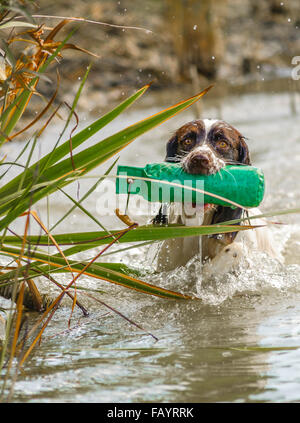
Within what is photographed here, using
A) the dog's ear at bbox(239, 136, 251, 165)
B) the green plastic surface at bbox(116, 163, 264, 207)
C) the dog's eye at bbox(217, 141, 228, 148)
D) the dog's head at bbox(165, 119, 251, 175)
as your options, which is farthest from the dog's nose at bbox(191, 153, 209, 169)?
the dog's ear at bbox(239, 136, 251, 165)

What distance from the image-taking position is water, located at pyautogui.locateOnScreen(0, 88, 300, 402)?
254cm

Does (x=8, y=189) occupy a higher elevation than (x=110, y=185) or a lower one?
lower

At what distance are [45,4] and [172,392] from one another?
11692 mm

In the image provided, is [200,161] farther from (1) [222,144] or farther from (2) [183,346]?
(2) [183,346]

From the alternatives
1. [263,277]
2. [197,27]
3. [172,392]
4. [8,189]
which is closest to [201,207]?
[263,277]

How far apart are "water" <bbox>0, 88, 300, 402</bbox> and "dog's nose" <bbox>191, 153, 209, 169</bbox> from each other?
0.52m

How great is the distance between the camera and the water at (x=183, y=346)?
2.54 m

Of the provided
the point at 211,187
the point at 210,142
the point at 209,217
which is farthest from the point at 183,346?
the point at 210,142

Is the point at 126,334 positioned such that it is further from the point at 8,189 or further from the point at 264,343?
the point at 8,189

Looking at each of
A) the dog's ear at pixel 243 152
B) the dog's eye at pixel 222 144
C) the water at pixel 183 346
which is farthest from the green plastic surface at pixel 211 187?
the dog's ear at pixel 243 152

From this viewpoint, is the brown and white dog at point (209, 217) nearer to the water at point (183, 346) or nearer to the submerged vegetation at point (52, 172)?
the water at point (183, 346)

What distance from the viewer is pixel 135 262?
507cm

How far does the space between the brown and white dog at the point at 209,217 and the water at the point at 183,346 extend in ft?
0.29

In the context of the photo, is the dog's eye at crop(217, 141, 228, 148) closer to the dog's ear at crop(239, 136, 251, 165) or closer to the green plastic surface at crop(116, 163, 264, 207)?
the dog's ear at crop(239, 136, 251, 165)
